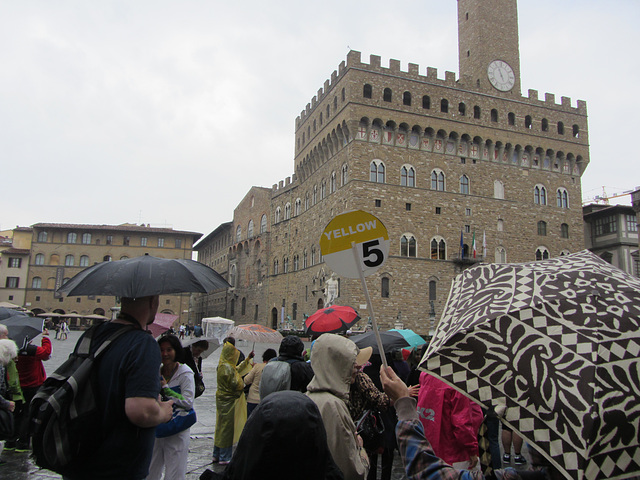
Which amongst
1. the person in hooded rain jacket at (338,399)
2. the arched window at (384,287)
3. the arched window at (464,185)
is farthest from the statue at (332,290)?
the person in hooded rain jacket at (338,399)

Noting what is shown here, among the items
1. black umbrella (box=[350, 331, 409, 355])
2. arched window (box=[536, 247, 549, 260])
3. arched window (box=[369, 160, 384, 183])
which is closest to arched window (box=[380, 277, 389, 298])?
arched window (box=[369, 160, 384, 183])

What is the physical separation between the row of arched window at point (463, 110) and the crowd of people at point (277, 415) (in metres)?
24.1

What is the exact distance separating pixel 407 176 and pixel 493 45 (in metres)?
10.0

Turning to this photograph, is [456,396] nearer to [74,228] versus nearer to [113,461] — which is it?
[113,461]

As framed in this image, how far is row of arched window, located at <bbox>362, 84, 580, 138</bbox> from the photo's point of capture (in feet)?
92.0

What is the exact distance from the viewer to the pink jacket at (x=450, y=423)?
3.85 meters

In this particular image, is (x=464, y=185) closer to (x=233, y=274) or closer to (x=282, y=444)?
(x=233, y=274)

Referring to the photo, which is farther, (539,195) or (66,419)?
(539,195)

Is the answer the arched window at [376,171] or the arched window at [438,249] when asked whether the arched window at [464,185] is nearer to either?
the arched window at [438,249]

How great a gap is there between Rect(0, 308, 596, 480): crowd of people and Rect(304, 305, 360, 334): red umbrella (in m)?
0.92

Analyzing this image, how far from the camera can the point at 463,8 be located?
3175 cm

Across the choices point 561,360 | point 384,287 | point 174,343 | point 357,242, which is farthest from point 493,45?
point 561,360

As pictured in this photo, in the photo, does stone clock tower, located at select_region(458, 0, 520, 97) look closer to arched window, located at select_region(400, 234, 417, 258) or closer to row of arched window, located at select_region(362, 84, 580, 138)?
row of arched window, located at select_region(362, 84, 580, 138)

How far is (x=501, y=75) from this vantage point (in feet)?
99.8
